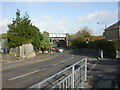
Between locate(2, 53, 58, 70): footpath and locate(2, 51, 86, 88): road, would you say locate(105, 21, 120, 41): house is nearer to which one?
locate(2, 53, 58, 70): footpath

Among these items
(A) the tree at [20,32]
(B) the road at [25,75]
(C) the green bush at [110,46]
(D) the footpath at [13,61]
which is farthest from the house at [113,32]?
(B) the road at [25,75]

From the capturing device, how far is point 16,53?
3678 cm

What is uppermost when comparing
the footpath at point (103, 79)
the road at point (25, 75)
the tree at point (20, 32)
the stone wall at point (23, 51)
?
the tree at point (20, 32)

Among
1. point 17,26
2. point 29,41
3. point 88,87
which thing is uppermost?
point 17,26

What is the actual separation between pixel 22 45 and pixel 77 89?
29.9 metres

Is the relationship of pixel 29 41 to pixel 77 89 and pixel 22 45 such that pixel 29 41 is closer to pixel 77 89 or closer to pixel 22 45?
pixel 22 45

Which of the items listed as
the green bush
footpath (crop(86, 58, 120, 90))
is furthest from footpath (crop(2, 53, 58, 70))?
the green bush

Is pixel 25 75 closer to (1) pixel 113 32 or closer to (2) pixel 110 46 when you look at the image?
(2) pixel 110 46

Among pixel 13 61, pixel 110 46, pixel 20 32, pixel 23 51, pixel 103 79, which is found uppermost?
pixel 20 32

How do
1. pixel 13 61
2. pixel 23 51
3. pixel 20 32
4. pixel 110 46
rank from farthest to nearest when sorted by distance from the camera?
pixel 20 32
pixel 23 51
pixel 110 46
pixel 13 61

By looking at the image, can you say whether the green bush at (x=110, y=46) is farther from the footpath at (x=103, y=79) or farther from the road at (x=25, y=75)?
the footpath at (x=103, y=79)

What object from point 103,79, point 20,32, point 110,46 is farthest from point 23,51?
point 103,79

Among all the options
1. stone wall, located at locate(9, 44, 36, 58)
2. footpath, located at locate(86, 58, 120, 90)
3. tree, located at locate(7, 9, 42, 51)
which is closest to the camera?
footpath, located at locate(86, 58, 120, 90)

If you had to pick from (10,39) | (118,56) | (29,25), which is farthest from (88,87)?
(29,25)
